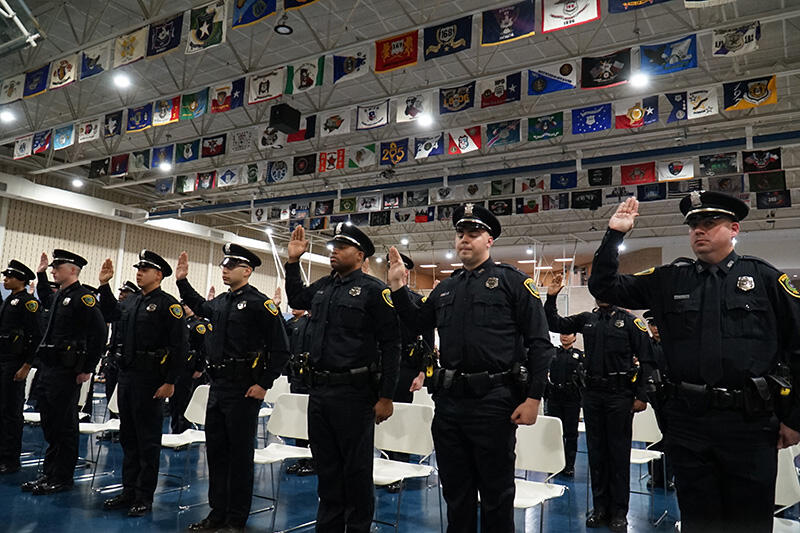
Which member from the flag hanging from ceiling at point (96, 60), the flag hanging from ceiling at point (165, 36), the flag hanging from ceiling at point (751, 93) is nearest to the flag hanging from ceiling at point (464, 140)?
the flag hanging from ceiling at point (751, 93)

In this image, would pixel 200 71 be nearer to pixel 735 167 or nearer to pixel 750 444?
pixel 735 167

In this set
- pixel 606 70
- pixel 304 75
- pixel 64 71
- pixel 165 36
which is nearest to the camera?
pixel 606 70

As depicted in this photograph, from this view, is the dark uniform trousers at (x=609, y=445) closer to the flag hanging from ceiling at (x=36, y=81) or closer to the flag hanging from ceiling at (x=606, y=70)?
the flag hanging from ceiling at (x=606, y=70)

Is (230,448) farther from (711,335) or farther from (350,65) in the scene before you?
(350,65)

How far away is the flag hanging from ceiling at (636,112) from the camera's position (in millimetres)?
8742

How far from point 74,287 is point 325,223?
38.5 ft

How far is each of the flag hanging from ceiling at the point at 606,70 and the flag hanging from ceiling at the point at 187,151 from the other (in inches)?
309

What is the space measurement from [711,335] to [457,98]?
23.5 feet

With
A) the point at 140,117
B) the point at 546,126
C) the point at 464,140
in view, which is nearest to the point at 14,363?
the point at 140,117

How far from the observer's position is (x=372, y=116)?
957 cm

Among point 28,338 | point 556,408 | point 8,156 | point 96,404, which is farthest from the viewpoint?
point 8,156

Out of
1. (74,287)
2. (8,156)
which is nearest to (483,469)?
(74,287)

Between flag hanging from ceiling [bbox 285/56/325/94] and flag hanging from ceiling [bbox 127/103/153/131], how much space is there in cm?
317

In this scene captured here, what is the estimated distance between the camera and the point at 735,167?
9984mm
